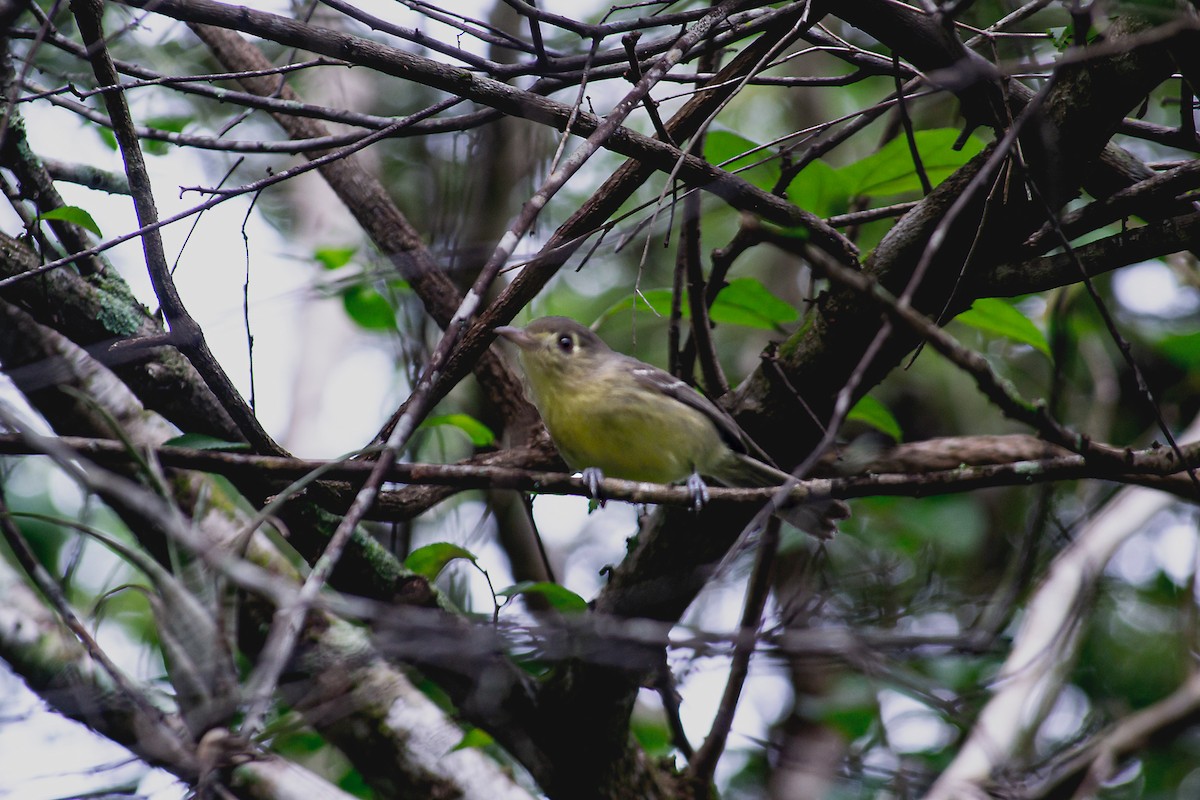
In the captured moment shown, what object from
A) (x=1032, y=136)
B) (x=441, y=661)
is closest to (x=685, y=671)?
(x=441, y=661)

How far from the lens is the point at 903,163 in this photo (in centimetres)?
355

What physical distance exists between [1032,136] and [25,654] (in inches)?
145

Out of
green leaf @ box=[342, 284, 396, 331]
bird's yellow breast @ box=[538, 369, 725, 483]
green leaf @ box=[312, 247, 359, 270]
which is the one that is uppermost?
green leaf @ box=[312, 247, 359, 270]

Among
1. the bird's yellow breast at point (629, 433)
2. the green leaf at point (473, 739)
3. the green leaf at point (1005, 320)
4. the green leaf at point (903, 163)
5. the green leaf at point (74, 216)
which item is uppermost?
the green leaf at point (903, 163)

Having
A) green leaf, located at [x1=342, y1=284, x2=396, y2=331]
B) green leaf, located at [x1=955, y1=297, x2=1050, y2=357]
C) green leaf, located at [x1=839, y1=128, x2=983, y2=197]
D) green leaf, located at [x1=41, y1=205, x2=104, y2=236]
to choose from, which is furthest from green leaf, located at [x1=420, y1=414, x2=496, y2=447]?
green leaf, located at [x1=955, y1=297, x2=1050, y2=357]

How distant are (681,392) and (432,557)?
130 cm

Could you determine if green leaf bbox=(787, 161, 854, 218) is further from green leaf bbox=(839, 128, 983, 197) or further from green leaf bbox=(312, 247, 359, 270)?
green leaf bbox=(312, 247, 359, 270)

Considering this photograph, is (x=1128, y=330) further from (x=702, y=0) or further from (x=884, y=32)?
(x=884, y=32)

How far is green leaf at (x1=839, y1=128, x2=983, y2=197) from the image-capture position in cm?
343

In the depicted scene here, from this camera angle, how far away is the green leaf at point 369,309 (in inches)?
168

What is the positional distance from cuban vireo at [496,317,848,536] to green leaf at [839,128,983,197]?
109 cm

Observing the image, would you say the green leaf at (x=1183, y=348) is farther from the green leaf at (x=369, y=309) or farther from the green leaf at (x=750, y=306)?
the green leaf at (x=369, y=309)

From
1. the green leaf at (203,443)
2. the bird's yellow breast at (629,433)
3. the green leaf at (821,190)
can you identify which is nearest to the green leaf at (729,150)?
the green leaf at (821,190)

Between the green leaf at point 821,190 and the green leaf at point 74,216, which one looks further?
the green leaf at point 821,190
